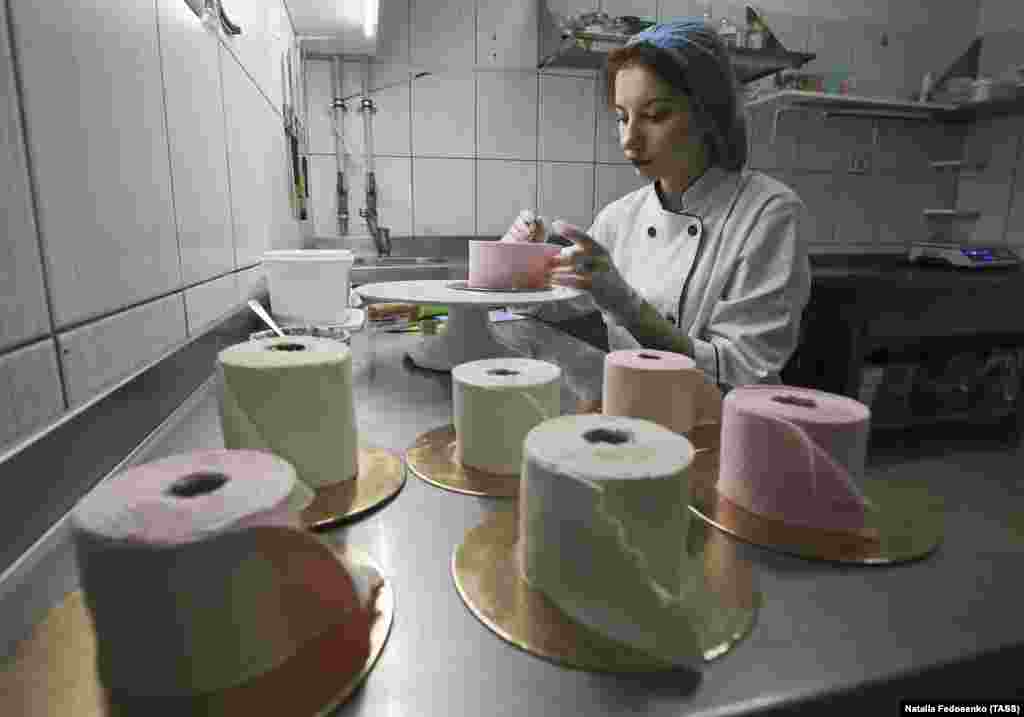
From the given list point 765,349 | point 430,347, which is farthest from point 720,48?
point 430,347

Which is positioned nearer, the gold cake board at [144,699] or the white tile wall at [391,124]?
the gold cake board at [144,699]

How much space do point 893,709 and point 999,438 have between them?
2.69 m

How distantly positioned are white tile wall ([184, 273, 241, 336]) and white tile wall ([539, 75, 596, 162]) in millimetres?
1924

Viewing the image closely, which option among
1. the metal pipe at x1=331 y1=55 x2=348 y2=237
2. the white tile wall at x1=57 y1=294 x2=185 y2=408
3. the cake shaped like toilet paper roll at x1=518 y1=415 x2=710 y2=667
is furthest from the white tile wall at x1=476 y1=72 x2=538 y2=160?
the cake shaped like toilet paper roll at x1=518 y1=415 x2=710 y2=667

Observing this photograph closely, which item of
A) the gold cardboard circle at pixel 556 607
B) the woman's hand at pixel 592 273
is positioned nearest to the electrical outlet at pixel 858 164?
the woman's hand at pixel 592 273

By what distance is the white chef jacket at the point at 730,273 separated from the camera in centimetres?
98

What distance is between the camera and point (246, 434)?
1.41ft

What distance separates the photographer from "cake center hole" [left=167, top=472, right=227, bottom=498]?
0.30m

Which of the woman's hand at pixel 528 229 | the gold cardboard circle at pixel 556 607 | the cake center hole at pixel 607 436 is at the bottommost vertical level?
the gold cardboard circle at pixel 556 607

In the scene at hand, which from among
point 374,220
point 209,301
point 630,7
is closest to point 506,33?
point 630,7

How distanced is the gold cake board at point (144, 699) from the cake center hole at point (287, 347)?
0.76 ft

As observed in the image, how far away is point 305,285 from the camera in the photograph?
887 mm

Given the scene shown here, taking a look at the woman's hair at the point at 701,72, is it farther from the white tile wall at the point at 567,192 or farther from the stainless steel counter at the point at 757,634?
the white tile wall at the point at 567,192

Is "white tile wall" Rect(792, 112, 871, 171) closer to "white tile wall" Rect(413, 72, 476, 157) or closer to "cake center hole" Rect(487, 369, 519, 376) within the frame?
"white tile wall" Rect(413, 72, 476, 157)
